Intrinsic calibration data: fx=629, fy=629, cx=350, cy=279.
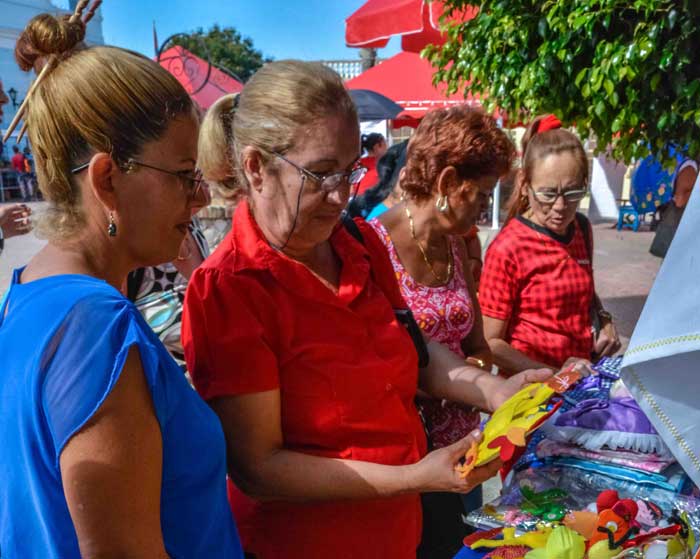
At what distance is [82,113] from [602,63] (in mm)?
2269

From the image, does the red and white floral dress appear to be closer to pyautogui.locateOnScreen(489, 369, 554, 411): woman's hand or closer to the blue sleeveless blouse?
pyautogui.locateOnScreen(489, 369, 554, 411): woman's hand

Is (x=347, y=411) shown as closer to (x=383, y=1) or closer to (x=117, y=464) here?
(x=117, y=464)

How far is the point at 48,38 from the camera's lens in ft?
3.75

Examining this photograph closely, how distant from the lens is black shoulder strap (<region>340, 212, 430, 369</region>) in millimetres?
1677

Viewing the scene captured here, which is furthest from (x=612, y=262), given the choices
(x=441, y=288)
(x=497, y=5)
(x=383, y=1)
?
(x=441, y=288)

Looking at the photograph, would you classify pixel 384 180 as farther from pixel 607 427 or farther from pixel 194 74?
pixel 194 74

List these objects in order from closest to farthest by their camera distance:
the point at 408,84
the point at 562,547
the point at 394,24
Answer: the point at 562,547 → the point at 394,24 → the point at 408,84

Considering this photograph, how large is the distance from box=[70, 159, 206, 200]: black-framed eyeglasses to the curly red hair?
1133 millimetres

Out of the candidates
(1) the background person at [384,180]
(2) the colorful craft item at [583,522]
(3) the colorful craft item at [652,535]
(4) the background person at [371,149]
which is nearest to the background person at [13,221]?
(1) the background person at [384,180]

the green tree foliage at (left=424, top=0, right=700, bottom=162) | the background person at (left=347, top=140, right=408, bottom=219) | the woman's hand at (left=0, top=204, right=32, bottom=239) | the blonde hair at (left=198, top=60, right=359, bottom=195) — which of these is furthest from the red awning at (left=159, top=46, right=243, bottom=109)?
the blonde hair at (left=198, top=60, right=359, bottom=195)

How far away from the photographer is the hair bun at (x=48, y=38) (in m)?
1.15

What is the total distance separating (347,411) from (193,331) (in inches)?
14.9

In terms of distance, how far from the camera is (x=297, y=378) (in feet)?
4.51

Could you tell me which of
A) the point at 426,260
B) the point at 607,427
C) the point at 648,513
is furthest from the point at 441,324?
the point at 648,513
